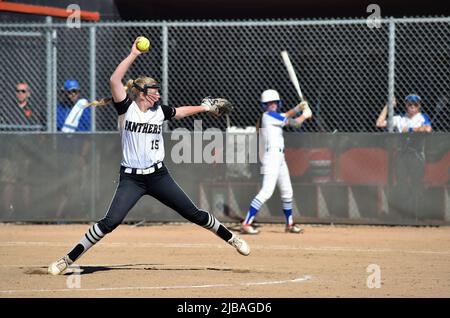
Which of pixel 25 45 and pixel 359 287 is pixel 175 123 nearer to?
pixel 25 45

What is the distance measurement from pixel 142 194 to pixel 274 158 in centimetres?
458

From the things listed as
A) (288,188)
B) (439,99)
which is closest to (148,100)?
(288,188)

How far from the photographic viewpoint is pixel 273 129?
13469mm

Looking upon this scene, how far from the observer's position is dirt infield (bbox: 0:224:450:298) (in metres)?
8.16

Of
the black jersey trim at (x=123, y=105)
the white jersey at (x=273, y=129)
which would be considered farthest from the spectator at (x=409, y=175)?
the black jersey trim at (x=123, y=105)

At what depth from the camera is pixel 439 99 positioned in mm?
14766

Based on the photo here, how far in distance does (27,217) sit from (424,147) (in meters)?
6.24

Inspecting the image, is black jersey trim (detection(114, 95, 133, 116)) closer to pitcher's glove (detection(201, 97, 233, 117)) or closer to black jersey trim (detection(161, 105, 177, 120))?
black jersey trim (detection(161, 105, 177, 120))

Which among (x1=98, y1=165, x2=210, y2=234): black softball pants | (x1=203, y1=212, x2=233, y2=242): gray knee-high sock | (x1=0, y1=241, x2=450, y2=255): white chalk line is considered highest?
(x1=98, y1=165, x2=210, y2=234): black softball pants

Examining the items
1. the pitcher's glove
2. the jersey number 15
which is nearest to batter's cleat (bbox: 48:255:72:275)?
the jersey number 15

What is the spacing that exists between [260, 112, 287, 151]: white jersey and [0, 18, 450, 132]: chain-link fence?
8.53 feet

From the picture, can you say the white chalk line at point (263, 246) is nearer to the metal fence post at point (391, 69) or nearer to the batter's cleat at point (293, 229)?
the batter's cleat at point (293, 229)

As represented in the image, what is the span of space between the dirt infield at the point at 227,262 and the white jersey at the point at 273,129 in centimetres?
131

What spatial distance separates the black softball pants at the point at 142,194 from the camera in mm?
8938
